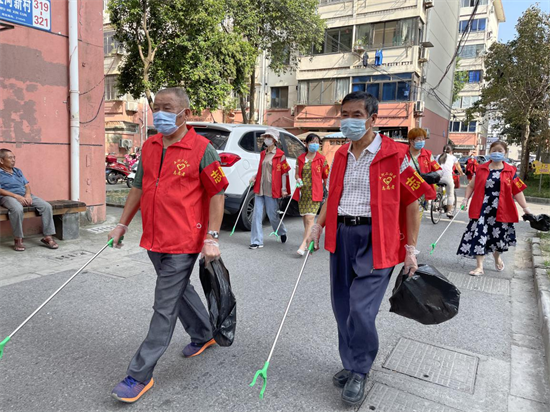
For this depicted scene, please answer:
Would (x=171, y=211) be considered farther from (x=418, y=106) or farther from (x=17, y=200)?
(x=418, y=106)

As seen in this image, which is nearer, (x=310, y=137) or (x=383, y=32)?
(x=310, y=137)

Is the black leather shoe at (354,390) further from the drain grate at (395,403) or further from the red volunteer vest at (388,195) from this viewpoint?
the red volunteer vest at (388,195)

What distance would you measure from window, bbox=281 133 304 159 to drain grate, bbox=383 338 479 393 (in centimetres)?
586

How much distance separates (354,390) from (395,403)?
29 centimetres

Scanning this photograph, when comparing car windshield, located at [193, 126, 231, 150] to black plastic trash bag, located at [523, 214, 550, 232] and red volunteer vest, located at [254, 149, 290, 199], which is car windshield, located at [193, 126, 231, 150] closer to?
red volunteer vest, located at [254, 149, 290, 199]

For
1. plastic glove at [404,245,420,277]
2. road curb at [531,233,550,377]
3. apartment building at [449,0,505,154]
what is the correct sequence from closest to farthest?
1. plastic glove at [404,245,420,277]
2. road curb at [531,233,550,377]
3. apartment building at [449,0,505,154]

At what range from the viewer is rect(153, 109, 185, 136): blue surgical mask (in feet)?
9.21

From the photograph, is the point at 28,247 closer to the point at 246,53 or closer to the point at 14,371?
the point at 14,371

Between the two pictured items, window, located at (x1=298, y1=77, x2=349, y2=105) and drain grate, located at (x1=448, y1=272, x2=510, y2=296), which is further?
window, located at (x1=298, y1=77, x2=349, y2=105)

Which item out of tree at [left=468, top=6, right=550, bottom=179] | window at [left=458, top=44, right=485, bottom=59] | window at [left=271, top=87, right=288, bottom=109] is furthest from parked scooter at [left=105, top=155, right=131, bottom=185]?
window at [left=458, top=44, right=485, bottom=59]

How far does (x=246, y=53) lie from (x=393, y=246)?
1368 cm

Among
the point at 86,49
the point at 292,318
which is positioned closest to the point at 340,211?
the point at 292,318

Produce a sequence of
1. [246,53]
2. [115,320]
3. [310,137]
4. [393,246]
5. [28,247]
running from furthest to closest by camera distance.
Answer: [246,53], [310,137], [28,247], [115,320], [393,246]

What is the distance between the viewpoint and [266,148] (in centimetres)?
688
